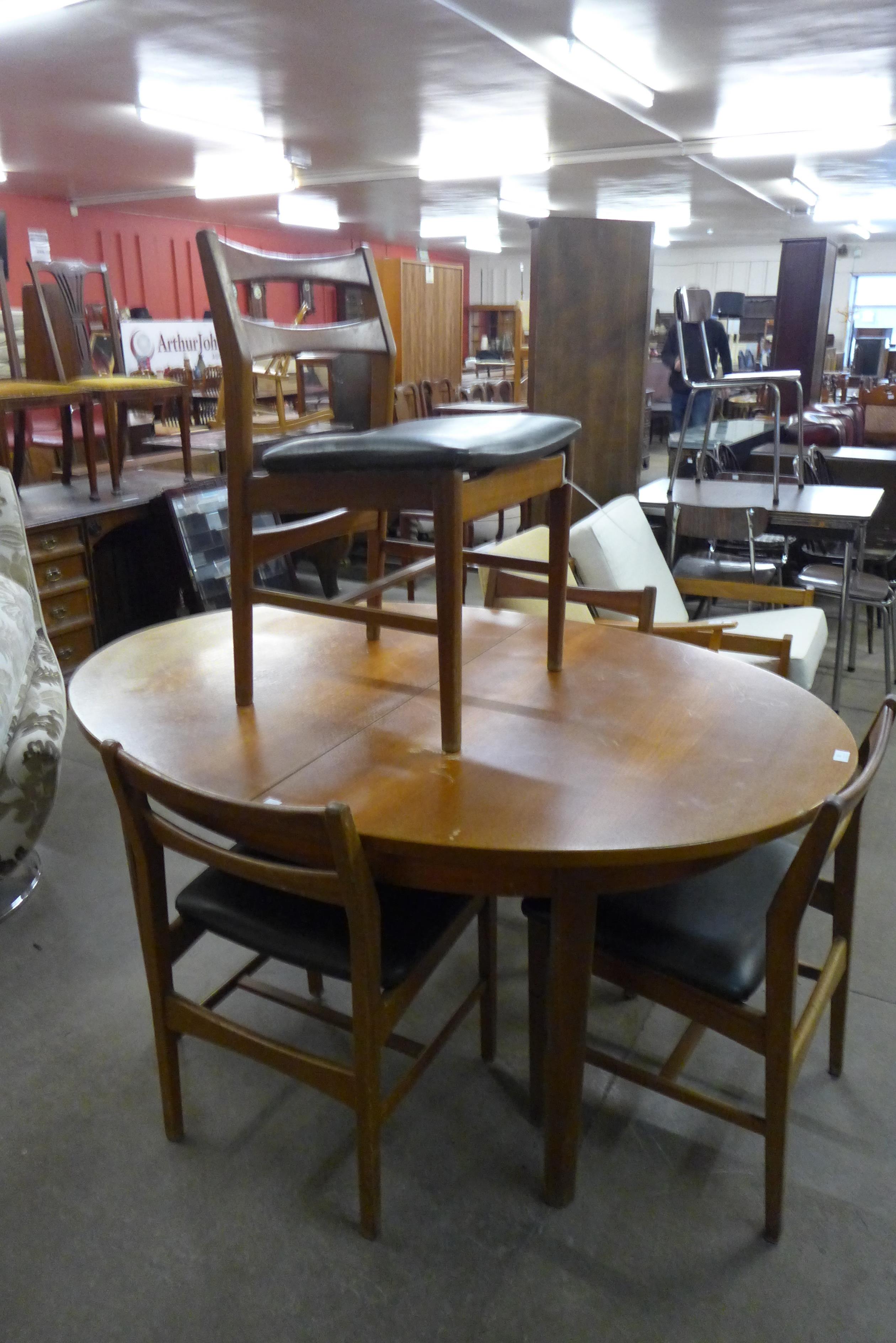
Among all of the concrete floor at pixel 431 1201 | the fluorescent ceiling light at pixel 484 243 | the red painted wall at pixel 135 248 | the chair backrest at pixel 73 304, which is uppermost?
the fluorescent ceiling light at pixel 484 243

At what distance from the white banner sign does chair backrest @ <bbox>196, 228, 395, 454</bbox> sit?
22.0 ft

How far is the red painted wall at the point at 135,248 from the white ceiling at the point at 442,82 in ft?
1.39

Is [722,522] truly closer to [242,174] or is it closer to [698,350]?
[698,350]

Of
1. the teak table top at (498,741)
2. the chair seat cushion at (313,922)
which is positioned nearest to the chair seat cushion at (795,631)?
the teak table top at (498,741)

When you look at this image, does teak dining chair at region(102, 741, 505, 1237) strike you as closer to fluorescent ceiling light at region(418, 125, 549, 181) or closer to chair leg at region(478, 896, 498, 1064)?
chair leg at region(478, 896, 498, 1064)

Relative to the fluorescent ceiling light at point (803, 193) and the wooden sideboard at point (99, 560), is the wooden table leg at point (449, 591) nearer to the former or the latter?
the wooden sideboard at point (99, 560)

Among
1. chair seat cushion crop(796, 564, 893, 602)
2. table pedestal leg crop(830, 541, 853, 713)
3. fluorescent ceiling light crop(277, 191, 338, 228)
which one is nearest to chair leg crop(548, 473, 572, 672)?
table pedestal leg crop(830, 541, 853, 713)

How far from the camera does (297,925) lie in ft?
4.46

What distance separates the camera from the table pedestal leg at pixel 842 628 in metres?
3.11

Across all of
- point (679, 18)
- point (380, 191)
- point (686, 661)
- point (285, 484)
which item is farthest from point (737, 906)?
point (380, 191)

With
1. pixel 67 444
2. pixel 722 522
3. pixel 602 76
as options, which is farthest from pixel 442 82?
pixel 722 522

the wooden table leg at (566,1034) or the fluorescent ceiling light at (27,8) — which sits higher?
the fluorescent ceiling light at (27,8)

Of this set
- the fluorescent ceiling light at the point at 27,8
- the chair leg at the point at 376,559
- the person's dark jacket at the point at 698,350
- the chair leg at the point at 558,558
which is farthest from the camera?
the fluorescent ceiling light at the point at 27,8

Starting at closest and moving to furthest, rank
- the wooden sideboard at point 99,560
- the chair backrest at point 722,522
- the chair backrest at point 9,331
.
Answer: the chair backrest at point 722,522 < the wooden sideboard at point 99,560 < the chair backrest at point 9,331
